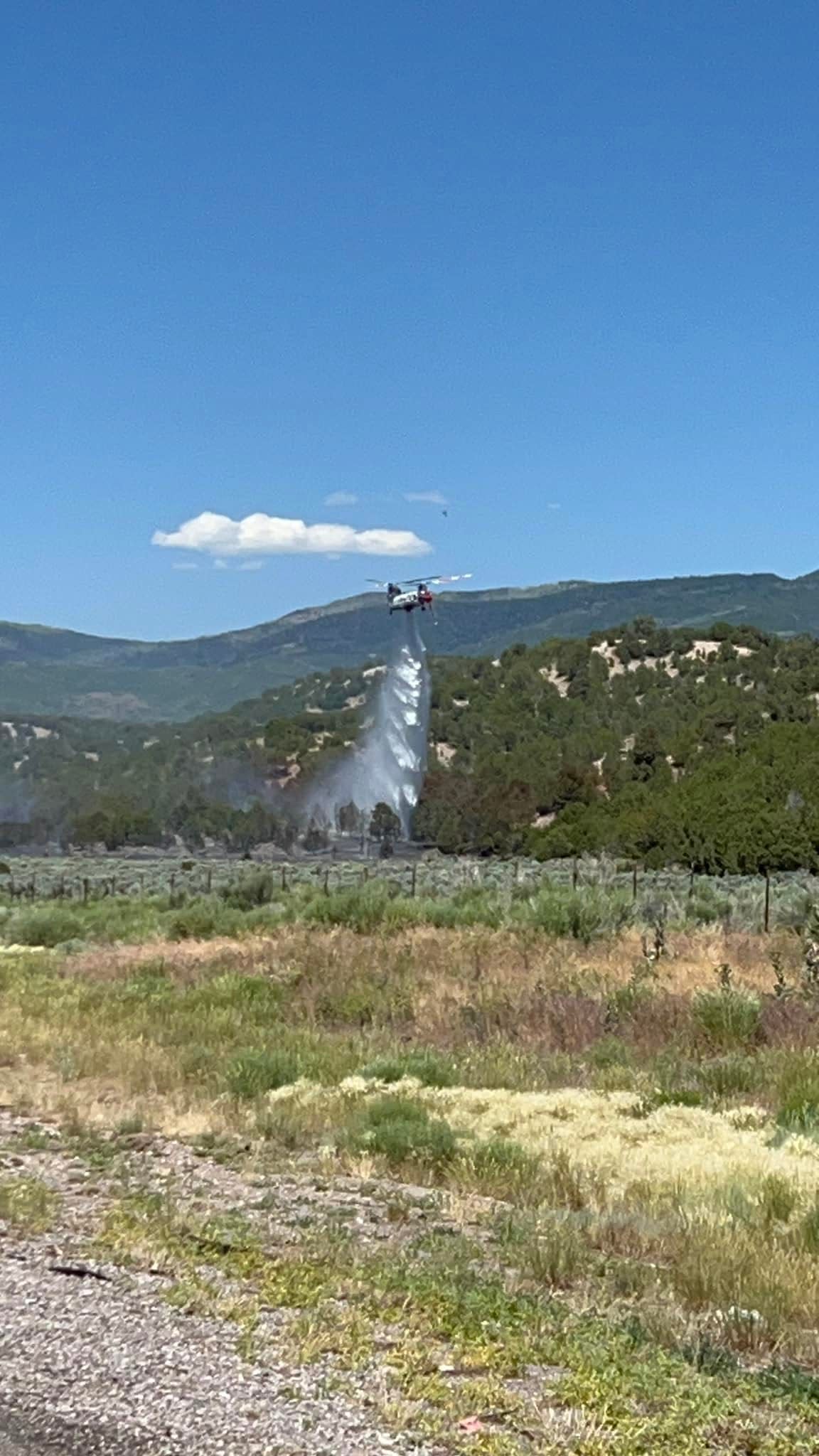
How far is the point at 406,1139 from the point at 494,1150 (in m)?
0.71

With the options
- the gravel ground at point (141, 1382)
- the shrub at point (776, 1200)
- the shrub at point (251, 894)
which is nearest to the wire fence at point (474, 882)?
Result: the shrub at point (251, 894)

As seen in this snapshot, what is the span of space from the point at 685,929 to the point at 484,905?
4.83 meters

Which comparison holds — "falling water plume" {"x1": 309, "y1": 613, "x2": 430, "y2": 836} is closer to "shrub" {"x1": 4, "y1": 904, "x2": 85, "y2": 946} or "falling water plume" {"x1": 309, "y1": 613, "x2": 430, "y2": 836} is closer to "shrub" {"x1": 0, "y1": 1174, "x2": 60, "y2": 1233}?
"shrub" {"x1": 4, "y1": 904, "x2": 85, "y2": 946}

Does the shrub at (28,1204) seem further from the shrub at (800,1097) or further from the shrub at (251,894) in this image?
the shrub at (251,894)

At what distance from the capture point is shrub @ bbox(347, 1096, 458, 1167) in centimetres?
1189

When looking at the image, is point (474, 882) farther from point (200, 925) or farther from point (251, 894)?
point (200, 925)

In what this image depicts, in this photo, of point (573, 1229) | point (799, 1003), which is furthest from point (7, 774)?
point (573, 1229)

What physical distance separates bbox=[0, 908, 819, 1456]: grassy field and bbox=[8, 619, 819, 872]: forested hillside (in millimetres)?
29927

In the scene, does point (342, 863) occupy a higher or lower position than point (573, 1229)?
lower

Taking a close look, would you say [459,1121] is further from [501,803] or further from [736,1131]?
[501,803]

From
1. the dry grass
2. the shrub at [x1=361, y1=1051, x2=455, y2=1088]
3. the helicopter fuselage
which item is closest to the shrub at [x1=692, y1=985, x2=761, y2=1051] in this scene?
the dry grass

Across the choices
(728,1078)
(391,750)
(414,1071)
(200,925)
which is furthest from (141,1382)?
(391,750)

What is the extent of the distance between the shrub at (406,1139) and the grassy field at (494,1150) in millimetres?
25

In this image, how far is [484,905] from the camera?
101 ft
